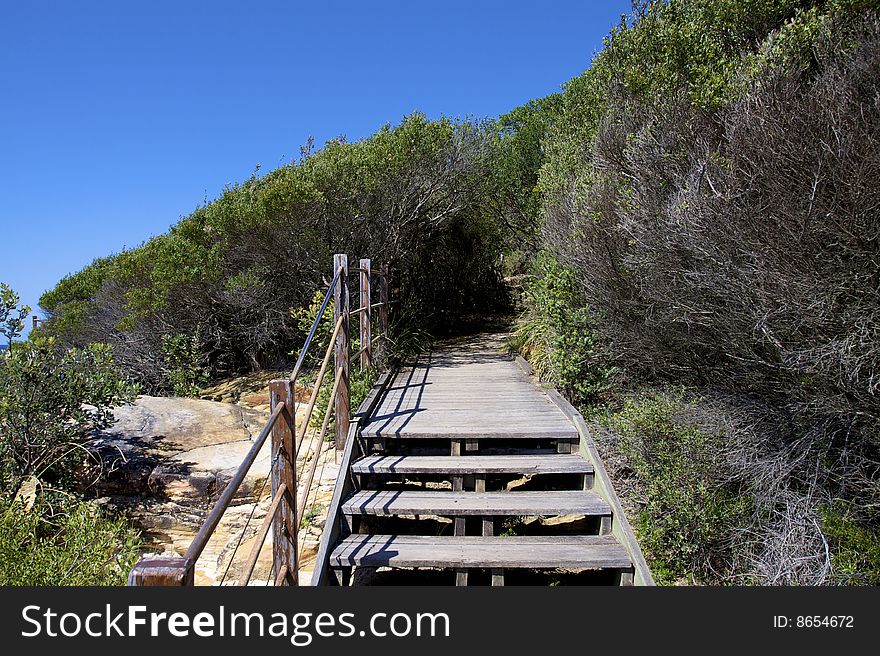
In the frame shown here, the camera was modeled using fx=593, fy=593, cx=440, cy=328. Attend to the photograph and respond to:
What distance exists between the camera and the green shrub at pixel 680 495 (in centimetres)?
452

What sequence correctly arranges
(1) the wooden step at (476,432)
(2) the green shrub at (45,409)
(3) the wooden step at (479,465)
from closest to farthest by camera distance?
1. (3) the wooden step at (479,465)
2. (1) the wooden step at (476,432)
3. (2) the green shrub at (45,409)

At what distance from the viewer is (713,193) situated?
4.98m

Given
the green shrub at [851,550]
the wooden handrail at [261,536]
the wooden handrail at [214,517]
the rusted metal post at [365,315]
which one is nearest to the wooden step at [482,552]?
the wooden handrail at [261,536]

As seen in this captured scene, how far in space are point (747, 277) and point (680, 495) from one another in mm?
1779

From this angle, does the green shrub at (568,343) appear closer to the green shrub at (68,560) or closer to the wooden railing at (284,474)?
the wooden railing at (284,474)

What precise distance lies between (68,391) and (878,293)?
755 cm

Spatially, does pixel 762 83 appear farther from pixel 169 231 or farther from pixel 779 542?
pixel 169 231

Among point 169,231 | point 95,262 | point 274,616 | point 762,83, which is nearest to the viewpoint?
point 274,616

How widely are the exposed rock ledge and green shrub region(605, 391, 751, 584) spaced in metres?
2.87

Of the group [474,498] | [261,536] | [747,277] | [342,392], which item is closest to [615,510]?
[474,498]

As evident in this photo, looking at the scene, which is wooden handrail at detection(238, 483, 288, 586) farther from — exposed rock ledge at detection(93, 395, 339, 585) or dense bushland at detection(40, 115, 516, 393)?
dense bushland at detection(40, 115, 516, 393)

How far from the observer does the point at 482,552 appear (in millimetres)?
3959

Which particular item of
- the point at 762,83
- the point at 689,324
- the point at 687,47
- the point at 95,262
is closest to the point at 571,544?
the point at 689,324

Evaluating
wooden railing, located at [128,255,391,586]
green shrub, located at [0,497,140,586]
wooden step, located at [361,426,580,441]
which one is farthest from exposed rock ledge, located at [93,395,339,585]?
green shrub, located at [0,497,140,586]
